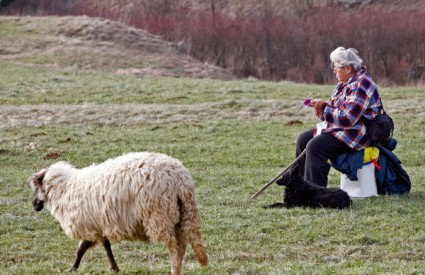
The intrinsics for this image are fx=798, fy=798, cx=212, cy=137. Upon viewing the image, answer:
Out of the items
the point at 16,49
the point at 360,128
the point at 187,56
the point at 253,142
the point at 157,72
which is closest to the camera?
the point at 360,128

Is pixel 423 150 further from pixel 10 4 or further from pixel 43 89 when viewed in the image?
pixel 10 4

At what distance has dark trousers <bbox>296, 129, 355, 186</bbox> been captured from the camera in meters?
11.8

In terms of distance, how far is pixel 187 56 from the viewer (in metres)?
44.2

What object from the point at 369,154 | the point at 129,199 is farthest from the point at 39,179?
the point at 369,154

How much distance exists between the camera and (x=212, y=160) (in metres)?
17.3

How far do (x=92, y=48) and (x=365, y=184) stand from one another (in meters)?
30.4

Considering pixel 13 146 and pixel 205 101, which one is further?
pixel 205 101

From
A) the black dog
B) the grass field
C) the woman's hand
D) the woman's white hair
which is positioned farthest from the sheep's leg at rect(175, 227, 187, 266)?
the woman's white hair

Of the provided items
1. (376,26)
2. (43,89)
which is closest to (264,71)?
(376,26)

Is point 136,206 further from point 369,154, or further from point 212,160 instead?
point 212,160

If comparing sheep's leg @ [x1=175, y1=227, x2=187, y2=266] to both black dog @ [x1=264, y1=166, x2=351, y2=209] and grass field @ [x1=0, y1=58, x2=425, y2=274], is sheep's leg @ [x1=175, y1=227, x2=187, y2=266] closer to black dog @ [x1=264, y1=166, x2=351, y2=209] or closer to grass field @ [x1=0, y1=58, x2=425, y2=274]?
grass field @ [x1=0, y1=58, x2=425, y2=274]

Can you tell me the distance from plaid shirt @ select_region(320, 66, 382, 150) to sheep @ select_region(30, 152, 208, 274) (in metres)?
4.01

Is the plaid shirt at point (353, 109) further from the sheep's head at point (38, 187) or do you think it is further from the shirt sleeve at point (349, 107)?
the sheep's head at point (38, 187)

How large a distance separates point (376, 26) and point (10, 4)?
2673 centimetres
